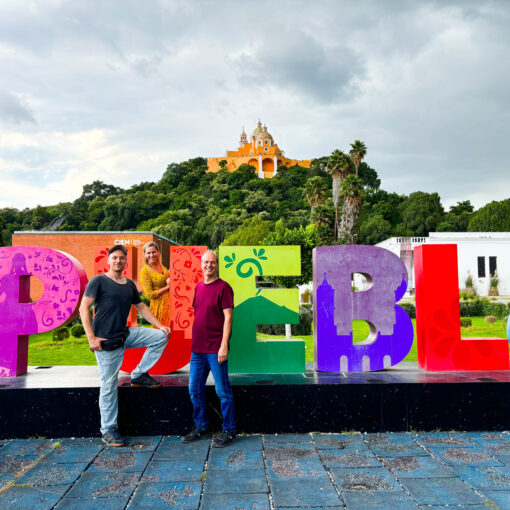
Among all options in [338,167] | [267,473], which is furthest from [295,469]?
[338,167]

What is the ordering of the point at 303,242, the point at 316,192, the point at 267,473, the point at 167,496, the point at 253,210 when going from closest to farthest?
the point at 167,496, the point at 267,473, the point at 303,242, the point at 316,192, the point at 253,210

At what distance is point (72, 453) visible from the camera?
4062mm

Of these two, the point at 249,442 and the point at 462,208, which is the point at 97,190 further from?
the point at 249,442

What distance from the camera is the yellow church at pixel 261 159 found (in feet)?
295

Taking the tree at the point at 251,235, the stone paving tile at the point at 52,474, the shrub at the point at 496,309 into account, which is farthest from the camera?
the tree at the point at 251,235

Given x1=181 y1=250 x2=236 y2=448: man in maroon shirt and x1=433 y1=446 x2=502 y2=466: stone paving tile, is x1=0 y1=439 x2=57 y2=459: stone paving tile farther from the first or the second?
x1=433 y1=446 x2=502 y2=466: stone paving tile

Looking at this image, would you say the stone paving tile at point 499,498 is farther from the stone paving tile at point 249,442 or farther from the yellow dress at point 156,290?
the yellow dress at point 156,290

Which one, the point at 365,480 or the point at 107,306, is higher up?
the point at 107,306

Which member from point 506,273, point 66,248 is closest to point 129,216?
point 66,248

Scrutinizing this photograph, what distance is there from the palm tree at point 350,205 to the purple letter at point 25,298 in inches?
1200

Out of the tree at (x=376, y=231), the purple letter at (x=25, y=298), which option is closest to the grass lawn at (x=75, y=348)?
the purple letter at (x=25, y=298)

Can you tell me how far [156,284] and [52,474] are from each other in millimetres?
2561

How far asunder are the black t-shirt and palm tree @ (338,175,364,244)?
31.2 m

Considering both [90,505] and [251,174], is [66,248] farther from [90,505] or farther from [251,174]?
[251,174]
